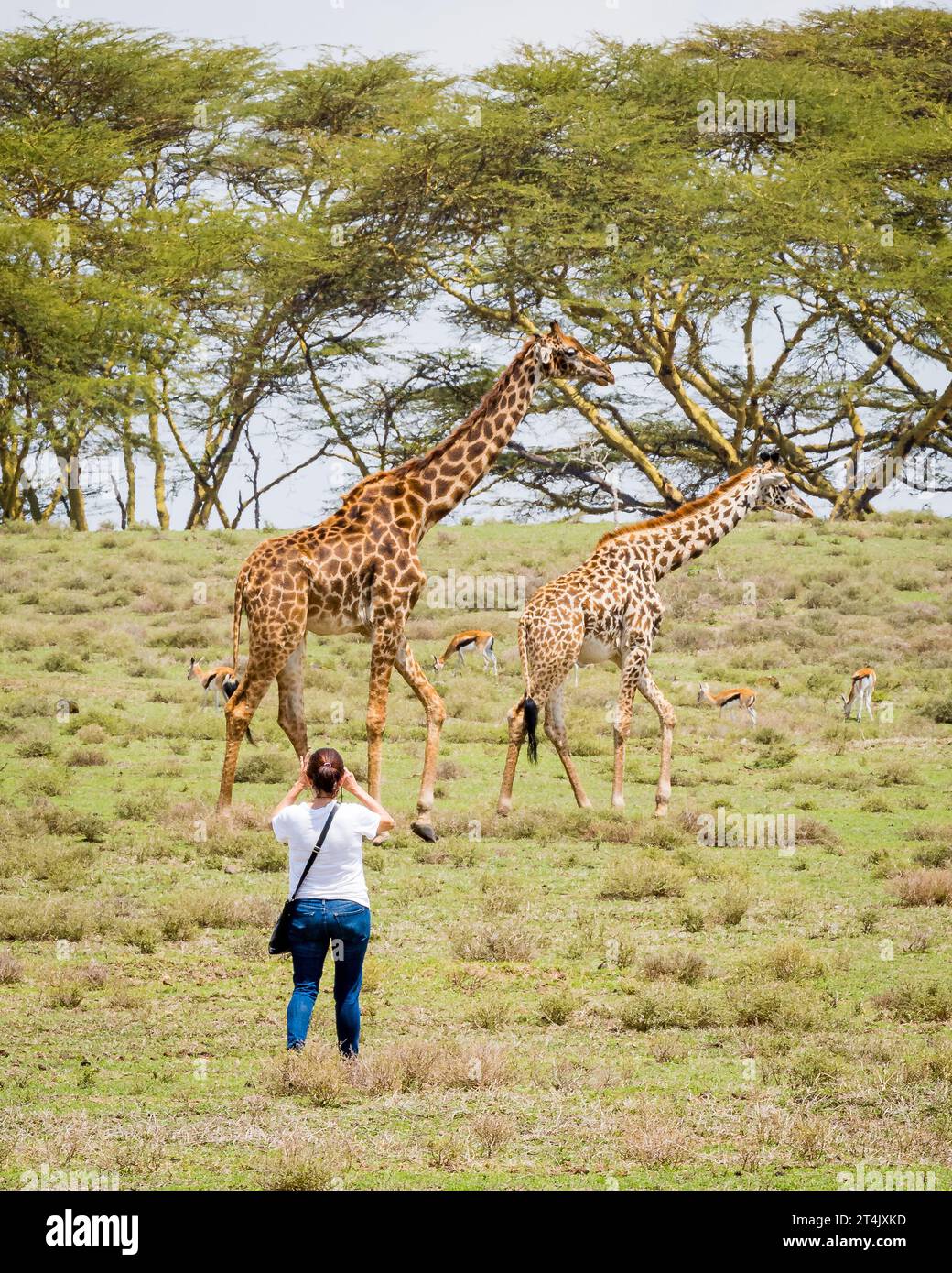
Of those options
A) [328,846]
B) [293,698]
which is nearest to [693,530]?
[293,698]

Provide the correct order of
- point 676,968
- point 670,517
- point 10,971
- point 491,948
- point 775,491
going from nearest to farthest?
point 10,971, point 676,968, point 491,948, point 670,517, point 775,491

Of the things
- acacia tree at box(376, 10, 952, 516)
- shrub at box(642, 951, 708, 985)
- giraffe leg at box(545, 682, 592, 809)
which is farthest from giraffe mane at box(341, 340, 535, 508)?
acacia tree at box(376, 10, 952, 516)

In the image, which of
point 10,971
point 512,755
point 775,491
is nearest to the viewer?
point 10,971

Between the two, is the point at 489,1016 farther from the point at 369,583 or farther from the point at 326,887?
the point at 369,583

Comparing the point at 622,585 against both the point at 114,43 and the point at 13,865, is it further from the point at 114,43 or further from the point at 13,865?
the point at 114,43

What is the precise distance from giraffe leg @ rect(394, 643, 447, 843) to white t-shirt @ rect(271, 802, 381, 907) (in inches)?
239

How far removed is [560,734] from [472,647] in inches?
324

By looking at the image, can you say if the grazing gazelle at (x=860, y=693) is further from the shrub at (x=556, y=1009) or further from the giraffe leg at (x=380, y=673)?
the shrub at (x=556, y=1009)

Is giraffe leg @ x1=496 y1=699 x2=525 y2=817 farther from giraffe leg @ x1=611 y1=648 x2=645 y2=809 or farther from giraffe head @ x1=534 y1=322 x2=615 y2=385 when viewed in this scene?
giraffe head @ x1=534 y1=322 x2=615 y2=385

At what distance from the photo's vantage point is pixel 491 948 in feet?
38.1

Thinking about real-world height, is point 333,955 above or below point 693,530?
below

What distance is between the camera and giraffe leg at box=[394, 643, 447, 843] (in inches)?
577

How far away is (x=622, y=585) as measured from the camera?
17.0 m

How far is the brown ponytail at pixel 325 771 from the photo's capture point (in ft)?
27.3
